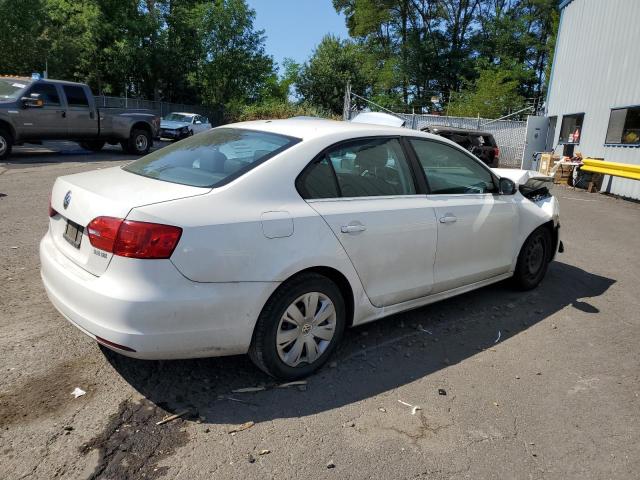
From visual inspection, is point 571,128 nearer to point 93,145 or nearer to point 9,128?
point 93,145

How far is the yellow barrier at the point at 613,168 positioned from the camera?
12090 mm

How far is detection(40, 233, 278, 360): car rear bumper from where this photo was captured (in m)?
2.59

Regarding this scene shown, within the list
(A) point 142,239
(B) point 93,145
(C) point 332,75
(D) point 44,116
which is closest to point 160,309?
(A) point 142,239

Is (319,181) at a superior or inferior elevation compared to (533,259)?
superior

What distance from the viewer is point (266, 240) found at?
2842 millimetres

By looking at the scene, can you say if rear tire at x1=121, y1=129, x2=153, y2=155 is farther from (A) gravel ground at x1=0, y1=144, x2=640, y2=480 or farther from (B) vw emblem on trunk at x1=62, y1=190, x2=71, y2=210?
(B) vw emblem on trunk at x1=62, y1=190, x2=71, y2=210

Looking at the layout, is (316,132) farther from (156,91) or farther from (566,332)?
(156,91)

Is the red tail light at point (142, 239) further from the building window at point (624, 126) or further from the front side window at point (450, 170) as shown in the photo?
the building window at point (624, 126)

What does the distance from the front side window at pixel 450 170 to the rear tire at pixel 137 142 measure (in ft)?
44.4

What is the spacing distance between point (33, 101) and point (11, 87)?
775 mm

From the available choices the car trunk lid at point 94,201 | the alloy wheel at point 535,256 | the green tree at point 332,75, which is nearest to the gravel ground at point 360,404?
the alloy wheel at point 535,256

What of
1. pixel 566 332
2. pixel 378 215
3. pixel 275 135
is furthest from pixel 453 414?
pixel 275 135

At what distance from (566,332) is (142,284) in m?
3.43

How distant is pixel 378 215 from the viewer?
342 cm
